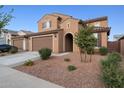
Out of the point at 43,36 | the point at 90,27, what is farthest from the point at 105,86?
the point at 43,36

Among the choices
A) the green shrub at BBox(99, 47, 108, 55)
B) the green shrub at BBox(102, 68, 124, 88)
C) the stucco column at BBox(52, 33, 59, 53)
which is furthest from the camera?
the stucco column at BBox(52, 33, 59, 53)

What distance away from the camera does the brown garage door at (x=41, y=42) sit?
81.3 feet

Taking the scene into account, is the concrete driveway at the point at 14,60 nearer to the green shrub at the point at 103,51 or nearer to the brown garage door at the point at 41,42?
the brown garage door at the point at 41,42

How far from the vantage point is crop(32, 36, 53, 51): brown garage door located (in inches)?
976

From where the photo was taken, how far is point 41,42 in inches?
1032

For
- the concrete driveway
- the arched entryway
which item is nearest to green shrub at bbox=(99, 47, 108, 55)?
the arched entryway

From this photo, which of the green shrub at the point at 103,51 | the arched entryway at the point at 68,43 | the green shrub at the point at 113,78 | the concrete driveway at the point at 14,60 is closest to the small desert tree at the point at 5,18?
the concrete driveway at the point at 14,60

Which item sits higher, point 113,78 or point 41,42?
point 41,42

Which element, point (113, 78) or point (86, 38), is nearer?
point (113, 78)

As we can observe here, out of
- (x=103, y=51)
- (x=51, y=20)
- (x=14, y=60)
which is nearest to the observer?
(x=14, y=60)

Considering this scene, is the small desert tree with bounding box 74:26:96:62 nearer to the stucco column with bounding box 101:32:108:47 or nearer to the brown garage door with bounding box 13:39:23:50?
the stucco column with bounding box 101:32:108:47

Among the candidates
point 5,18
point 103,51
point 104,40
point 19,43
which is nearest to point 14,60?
point 5,18

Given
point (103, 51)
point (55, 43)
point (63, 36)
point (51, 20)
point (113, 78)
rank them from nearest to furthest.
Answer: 1. point (113, 78)
2. point (103, 51)
3. point (55, 43)
4. point (63, 36)
5. point (51, 20)

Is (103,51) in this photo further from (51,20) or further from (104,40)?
(51,20)
